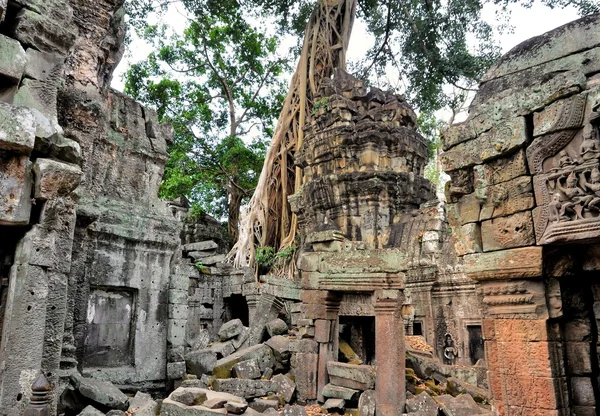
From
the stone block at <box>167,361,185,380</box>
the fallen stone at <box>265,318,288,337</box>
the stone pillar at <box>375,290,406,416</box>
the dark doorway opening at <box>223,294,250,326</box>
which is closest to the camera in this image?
the stone pillar at <box>375,290,406,416</box>

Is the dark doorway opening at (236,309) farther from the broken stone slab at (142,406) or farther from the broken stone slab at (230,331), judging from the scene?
the broken stone slab at (142,406)

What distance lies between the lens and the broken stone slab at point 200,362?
766 centimetres

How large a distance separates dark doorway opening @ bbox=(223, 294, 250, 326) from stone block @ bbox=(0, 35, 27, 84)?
38.1ft

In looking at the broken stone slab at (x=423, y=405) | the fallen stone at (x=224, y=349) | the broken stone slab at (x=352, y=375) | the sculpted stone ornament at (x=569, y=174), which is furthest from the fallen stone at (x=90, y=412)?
the sculpted stone ornament at (x=569, y=174)

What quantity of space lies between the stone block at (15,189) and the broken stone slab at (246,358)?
4.91 metres

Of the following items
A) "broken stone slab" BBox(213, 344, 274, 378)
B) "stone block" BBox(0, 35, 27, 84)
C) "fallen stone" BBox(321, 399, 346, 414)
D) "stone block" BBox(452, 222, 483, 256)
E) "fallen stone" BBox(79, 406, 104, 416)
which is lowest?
"fallen stone" BBox(321, 399, 346, 414)

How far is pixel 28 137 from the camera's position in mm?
2965

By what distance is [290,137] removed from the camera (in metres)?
13.5

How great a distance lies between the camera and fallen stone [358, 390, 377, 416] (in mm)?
5691

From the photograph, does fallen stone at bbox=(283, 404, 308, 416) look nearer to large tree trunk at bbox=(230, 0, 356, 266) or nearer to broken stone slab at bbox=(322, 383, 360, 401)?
broken stone slab at bbox=(322, 383, 360, 401)

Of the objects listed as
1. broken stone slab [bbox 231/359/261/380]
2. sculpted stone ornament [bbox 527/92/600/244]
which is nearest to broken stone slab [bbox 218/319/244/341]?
broken stone slab [bbox 231/359/261/380]

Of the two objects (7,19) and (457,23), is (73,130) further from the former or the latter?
(457,23)

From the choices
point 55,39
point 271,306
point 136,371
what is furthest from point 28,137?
point 271,306

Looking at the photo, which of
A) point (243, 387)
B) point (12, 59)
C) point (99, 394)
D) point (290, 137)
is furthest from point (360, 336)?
point (290, 137)
